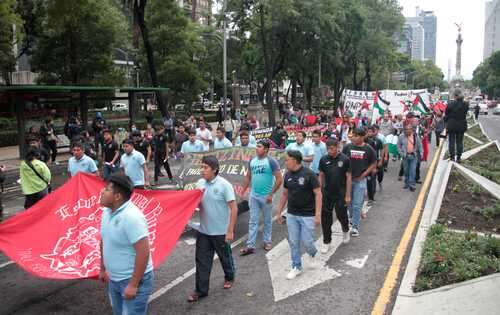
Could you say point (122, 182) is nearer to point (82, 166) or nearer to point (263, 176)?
point (263, 176)

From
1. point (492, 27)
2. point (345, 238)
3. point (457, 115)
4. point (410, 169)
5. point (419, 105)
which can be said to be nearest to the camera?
point (345, 238)

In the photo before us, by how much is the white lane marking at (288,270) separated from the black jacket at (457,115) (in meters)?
6.94

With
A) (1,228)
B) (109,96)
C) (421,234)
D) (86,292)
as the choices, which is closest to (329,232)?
(421,234)

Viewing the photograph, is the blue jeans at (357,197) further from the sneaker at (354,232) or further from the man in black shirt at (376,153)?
the man in black shirt at (376,153)

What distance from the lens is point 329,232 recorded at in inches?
304

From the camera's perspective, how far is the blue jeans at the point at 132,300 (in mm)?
3984

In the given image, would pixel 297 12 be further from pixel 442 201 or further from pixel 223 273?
pixel 223 273

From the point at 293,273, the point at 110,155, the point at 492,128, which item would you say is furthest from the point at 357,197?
the point at 492,128

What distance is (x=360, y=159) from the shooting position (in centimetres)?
859

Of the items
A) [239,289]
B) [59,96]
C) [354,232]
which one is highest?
[59,96]

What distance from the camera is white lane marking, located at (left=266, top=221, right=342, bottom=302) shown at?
6.24 m

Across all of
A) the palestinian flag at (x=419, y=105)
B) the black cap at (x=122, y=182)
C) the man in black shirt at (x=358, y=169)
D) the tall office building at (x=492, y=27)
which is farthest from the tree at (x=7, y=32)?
the tall office building at (x=492, y=27)

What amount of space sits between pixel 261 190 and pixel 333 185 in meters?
1.08

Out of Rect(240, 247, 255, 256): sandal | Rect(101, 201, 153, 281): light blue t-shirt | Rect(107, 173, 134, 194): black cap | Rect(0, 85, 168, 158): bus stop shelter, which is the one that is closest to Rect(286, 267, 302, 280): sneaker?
Rect(240, 247, 255, 256): sandal
